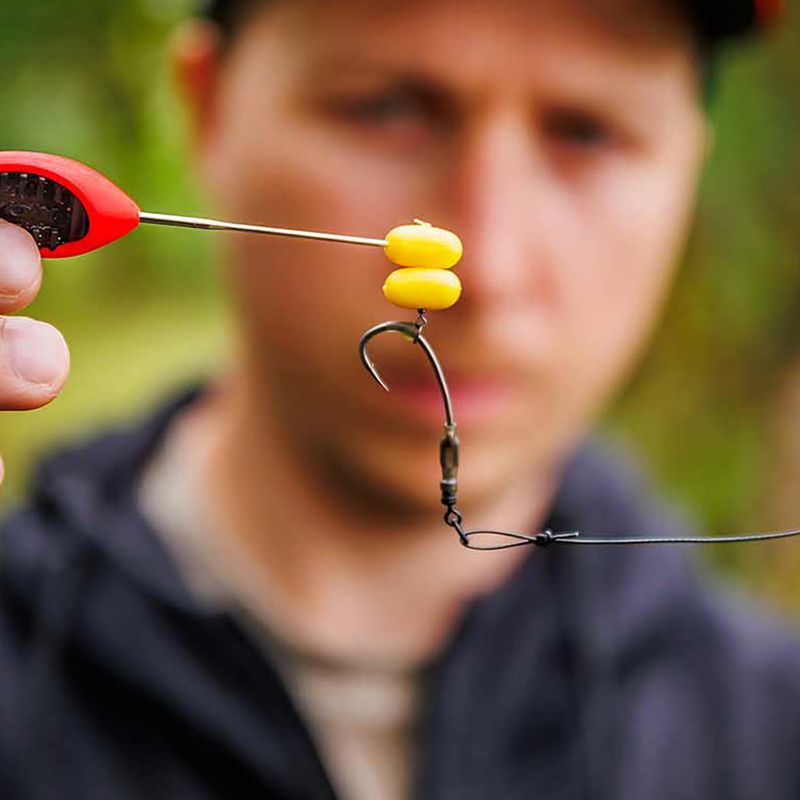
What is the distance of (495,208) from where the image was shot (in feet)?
4.24

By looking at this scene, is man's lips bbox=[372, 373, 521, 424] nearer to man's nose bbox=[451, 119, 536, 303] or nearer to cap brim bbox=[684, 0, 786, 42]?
man's nose bbox=[451, 119, 536, 303]

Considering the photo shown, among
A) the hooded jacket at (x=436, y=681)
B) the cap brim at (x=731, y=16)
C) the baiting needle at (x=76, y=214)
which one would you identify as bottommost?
the hooded jacket at (x=436, y=681)

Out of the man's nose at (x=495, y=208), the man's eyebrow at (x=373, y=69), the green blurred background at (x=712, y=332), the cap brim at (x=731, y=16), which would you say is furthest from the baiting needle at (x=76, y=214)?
the green blurred background at (x=712, y=332)

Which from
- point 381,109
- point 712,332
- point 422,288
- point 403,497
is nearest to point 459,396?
point 403,497

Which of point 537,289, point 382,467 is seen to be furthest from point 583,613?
point 537,289

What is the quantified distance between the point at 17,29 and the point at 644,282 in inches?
46.6

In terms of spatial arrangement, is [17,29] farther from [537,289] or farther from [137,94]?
[537,289]

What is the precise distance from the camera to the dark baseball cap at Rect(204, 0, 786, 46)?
149cm

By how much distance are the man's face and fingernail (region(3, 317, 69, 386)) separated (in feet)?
1.84

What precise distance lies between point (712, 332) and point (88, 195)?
2.30 metres

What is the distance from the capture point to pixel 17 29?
1.94 meters

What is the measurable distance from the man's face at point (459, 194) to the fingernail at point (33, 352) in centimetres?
56

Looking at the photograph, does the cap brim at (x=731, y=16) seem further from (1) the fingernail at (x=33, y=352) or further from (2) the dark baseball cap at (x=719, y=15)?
(1) the fingernail at (x=33, y=352)

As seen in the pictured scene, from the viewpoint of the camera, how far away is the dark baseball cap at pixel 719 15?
149 centimetres
